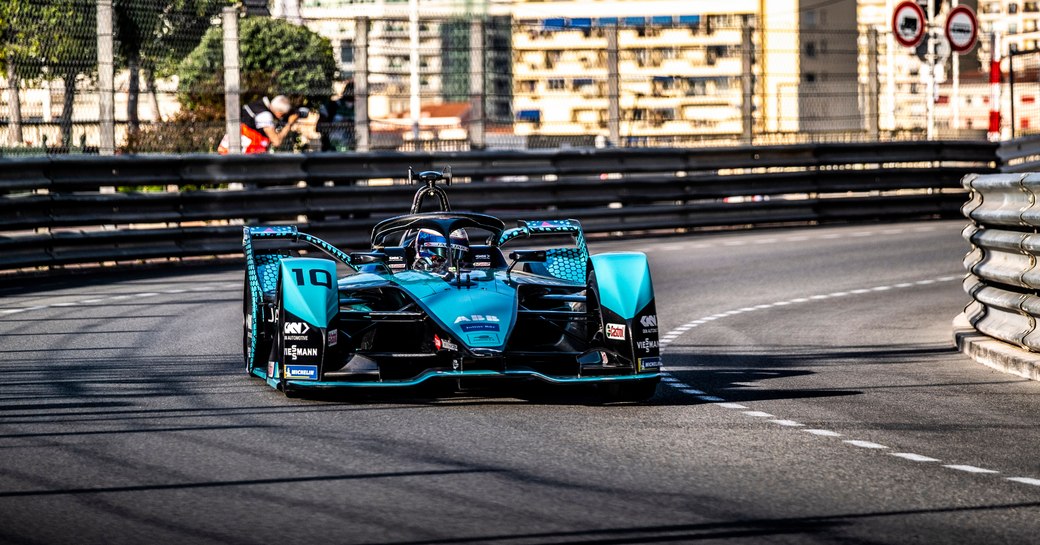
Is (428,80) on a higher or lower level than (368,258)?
higher

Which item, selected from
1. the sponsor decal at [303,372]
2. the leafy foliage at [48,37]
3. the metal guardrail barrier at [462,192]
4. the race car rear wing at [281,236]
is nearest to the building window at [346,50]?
the metal guardrail barrier at [462,192]

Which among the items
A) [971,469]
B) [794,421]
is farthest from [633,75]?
[971,469]

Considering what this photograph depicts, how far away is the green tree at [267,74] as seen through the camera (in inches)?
711

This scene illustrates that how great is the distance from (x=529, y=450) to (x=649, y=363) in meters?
1.62

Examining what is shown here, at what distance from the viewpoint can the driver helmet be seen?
9227 millimetres

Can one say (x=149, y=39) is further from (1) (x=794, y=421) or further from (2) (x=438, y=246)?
(1) (x=794, y=421)

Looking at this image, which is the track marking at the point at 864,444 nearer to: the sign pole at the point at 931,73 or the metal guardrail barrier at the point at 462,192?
the metal guardrail barrier at the point at 462,192

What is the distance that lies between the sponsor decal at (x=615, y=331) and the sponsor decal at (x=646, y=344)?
0.10 m

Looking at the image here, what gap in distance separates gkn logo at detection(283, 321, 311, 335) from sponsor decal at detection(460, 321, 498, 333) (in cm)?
81

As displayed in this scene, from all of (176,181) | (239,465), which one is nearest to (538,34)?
(176,181)

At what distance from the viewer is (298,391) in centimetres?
812

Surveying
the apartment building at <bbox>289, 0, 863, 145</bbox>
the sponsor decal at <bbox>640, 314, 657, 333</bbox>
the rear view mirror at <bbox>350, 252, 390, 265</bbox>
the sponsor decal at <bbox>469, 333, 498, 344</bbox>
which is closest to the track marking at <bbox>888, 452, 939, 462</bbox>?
the sponsor decal at <bbox>640, 314, 657, 333</bbox>

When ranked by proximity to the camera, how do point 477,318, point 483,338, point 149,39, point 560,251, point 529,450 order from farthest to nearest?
point 149,39 → point 560,251 → point 477,318 → point 483,338 → point 529,450

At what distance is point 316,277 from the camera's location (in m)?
8.35
